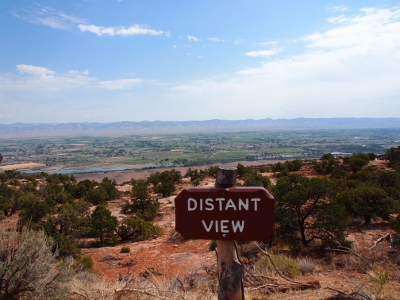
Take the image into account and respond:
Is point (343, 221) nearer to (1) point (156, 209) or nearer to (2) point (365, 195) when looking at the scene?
(2) point (365, 195)

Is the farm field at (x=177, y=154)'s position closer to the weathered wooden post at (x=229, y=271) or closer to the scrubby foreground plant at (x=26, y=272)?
the scrubby foreground plant at (x=26, y=272)

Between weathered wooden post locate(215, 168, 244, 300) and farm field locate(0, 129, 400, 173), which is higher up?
weathered wooden post locate(215, 168, 244, 300)

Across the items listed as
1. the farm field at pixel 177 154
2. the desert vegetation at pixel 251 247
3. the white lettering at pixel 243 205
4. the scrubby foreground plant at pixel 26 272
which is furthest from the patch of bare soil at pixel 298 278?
the farm field at pixel 177 154

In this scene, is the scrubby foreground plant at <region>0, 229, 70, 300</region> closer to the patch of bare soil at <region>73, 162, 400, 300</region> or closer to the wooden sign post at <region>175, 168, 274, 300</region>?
the patch of bare soil at <region>73, 162, 400, 300</region>

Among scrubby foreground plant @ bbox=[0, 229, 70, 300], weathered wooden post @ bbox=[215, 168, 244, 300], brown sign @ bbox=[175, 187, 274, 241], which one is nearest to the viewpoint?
brown sign @ bbox=[175, 187, 274, 241]

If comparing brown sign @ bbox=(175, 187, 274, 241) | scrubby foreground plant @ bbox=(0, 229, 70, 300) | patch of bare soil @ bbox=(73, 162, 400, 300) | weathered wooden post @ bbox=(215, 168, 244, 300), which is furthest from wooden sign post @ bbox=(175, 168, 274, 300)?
scrubby foreground plant @ bbox=(0, 229, 70, 300)

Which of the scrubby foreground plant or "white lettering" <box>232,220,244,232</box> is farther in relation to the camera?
the scrubby foreground plant

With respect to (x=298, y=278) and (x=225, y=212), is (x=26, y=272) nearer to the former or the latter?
(x=225, y=212)
